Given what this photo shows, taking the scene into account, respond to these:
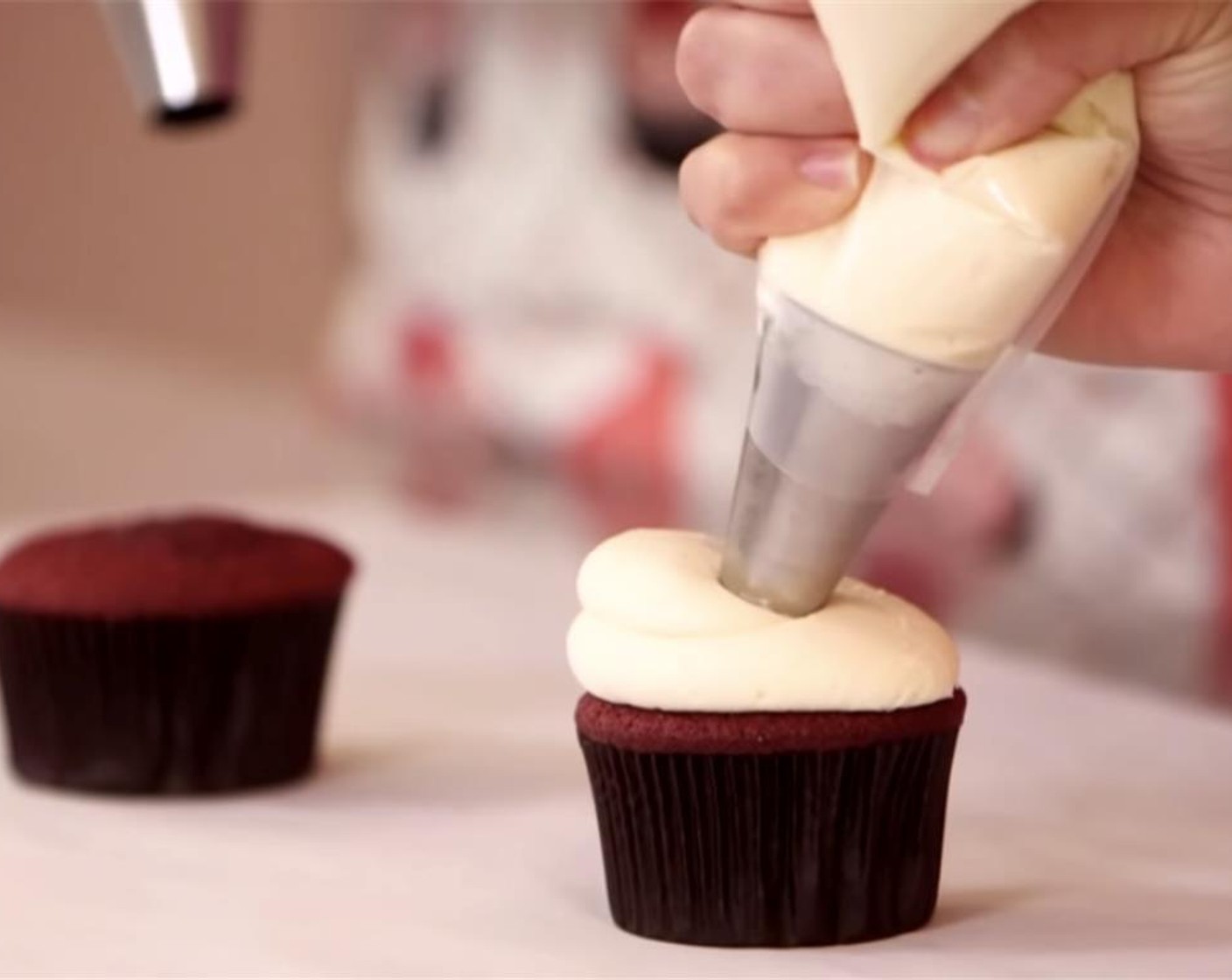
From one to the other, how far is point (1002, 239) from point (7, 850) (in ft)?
1.53

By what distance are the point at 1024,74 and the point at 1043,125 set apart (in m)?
0.02

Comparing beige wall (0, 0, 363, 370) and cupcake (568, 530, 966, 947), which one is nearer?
cupcake (568, 530, 966, 947)

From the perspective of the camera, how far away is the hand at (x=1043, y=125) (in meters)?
0.60

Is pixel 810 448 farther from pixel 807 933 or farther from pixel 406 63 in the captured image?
pixel 406 63

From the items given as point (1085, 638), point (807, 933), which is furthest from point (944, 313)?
point (1085, 638)

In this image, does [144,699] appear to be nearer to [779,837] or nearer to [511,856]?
[511,856]

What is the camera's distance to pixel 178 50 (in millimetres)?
973

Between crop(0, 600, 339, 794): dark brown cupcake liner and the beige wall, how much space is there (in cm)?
108

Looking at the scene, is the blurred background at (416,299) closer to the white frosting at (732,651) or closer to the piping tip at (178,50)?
the piping tip at (178,50)

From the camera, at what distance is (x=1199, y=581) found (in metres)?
1.36

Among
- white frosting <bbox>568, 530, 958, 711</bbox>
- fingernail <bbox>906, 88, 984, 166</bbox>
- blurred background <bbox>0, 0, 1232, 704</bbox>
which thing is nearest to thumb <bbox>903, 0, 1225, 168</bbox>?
fingernail <bbox>906, 88, 984, 166</bbox>

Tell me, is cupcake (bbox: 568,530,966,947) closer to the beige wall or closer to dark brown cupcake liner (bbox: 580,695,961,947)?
dark brown cupcake liner (bbox: 580,695,961,947)

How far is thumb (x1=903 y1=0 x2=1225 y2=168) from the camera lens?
0.60 m

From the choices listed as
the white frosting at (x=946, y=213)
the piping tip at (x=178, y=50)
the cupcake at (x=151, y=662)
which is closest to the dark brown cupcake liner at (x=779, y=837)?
the white frosting at (x=946, y=213)
